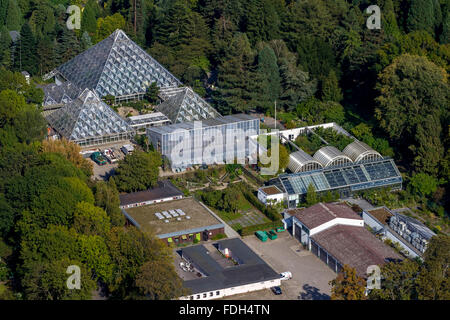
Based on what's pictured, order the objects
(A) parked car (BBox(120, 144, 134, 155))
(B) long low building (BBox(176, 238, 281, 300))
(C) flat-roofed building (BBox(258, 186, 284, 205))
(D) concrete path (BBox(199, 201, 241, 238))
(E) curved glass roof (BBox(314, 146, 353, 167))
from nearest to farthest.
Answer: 1. (B) long low building (BBox(176, 238, 281, 300))
2. (D) concrete path (BBox(199, 201, 241, 238))
3. (C) flat-roofed building (BBox(258, 186, 284, 205))
4. (E) curved glass roof (BBox(314, 146, 353, 167))
5. (A) parked car (BBox(120, 144, 134, 155))

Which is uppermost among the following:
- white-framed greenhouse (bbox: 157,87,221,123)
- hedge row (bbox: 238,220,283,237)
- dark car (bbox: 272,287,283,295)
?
white-framed greenhouse (bbox: 157,87,221,123)

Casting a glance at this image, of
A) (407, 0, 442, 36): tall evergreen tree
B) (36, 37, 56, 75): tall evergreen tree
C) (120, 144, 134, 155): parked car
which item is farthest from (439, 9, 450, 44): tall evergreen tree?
(36, 37, 56, 75): tall evergreen tree

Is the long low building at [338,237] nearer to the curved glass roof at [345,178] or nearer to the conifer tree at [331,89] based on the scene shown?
the curved glass roof at [345,178]

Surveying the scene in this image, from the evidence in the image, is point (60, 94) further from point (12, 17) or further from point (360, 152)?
point (360, 152)

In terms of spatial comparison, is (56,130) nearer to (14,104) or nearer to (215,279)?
(14,104)

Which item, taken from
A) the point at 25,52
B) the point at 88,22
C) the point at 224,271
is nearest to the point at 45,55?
the point at 25,52

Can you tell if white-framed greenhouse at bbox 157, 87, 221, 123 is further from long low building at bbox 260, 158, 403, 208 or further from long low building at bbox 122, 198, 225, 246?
long low building at bbox 122, 198, 225, 246
